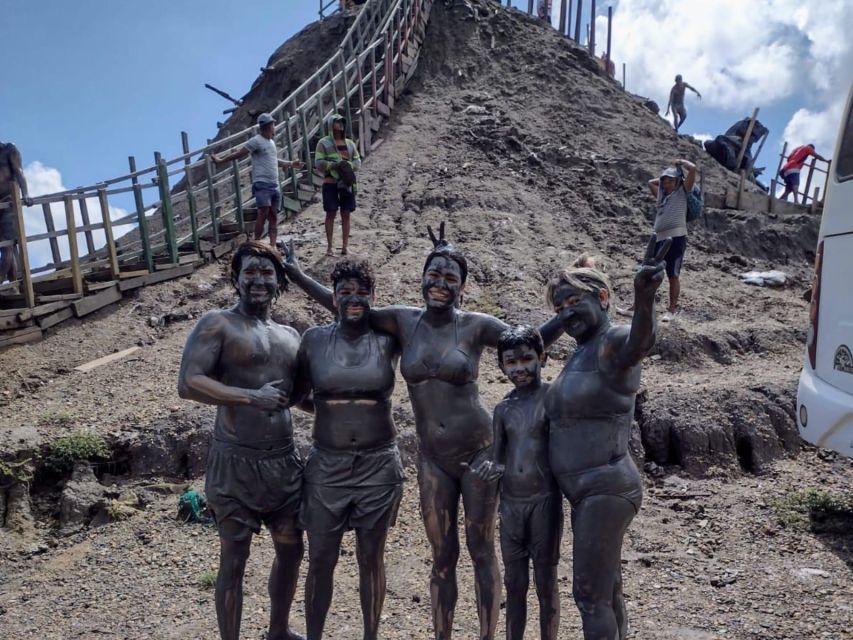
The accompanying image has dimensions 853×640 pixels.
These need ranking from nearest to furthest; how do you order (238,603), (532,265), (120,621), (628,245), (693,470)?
(238,603), (120,621), (693,470), (532,265), (628,245)

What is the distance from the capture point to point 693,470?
23.5 ft

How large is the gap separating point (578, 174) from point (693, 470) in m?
8.10

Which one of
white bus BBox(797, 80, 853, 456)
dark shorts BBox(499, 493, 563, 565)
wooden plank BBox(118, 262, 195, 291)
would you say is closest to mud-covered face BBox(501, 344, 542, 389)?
dark shorts BBox(499, 493, 563, 565)

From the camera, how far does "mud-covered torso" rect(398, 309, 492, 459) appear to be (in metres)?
3.77

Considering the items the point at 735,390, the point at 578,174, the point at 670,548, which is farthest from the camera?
the point at 578,174

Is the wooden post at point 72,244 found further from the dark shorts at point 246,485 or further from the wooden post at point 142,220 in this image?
the dark shorts at point 246,485

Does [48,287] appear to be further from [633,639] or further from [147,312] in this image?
[633,639]

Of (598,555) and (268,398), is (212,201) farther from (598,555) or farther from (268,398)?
(598,555)

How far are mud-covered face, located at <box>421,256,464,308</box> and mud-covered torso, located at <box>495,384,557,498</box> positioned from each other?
0.63 metres

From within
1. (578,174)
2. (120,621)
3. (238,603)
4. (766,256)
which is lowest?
(120,621)

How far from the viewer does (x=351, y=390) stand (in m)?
3.80

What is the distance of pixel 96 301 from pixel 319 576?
6.84m

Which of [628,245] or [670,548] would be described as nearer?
[670,548]

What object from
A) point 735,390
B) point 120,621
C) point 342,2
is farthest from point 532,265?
point 342,2
